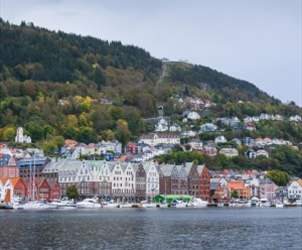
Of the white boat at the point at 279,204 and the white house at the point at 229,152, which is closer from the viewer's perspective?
the white boat at the point at 279,204

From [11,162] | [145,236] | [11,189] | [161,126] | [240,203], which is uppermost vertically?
[161,126]

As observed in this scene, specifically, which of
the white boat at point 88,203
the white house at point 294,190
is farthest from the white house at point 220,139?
the white boat at point 88,203

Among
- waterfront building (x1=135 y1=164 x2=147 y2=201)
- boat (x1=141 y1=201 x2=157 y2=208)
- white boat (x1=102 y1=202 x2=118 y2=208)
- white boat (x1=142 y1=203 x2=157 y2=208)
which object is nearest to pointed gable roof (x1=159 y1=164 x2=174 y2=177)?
waterfront building (x1=135 y1=164 x2=147 y2=201)

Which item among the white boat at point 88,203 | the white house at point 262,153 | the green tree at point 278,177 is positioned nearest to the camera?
the white boat at point 88,203

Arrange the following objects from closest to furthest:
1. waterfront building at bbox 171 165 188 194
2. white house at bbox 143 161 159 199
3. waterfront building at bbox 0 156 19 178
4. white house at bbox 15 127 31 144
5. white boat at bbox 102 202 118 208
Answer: white boat at bbox 102 202 118 208 < waterfront building at bbox 0 156 19 178 < white house at bbox 143 161 159 199 < waterfront building at bbox 171 165 188 194 < white house at bbox 15 127 31 144

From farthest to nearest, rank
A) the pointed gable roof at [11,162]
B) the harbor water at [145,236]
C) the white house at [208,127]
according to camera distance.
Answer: the white house at [208,127]
the pointed gable roof at [11,162]
the harbor water at [145,236]

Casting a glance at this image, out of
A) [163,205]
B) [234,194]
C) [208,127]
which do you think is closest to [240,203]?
[234,194]

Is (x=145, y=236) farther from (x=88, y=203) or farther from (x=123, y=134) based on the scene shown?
(x=123, y=134)

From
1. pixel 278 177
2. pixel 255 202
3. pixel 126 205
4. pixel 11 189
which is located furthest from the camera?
pixel 278 177

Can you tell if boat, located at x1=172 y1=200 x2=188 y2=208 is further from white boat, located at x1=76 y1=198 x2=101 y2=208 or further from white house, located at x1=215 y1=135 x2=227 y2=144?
white house, located at x1=215 y1=135 x2=227 y2=144

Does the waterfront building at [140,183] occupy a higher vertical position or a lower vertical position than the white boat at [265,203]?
higher

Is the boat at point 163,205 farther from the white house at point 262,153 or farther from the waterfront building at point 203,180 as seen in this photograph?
the white house at point 262,153

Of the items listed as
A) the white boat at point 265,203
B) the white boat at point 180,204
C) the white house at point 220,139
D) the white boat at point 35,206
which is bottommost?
the white boat at point 35,206

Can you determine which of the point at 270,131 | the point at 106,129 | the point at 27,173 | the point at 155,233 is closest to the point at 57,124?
the point at 106,129
